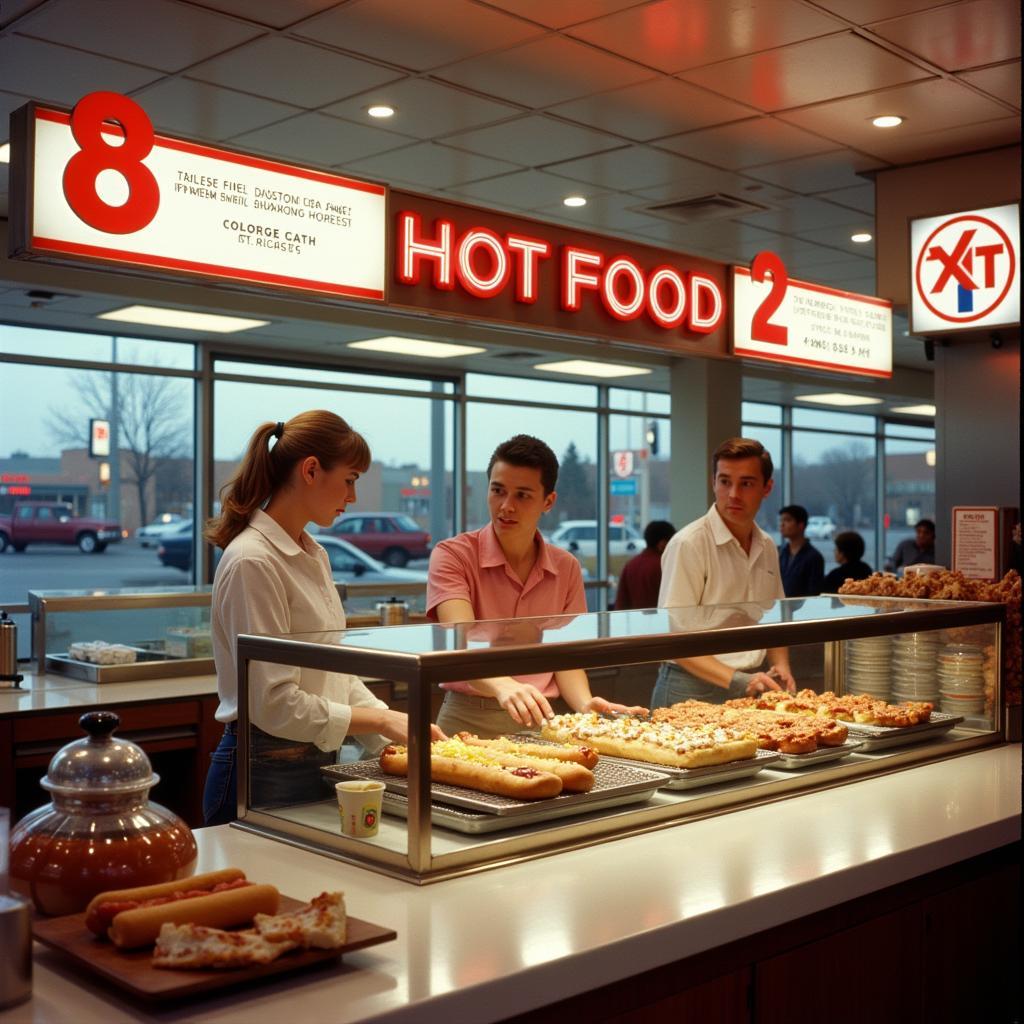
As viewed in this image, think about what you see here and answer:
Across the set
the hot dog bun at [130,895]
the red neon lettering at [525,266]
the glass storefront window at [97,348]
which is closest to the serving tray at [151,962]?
the hot dog bun at [130,895]

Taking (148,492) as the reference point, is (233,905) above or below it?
below

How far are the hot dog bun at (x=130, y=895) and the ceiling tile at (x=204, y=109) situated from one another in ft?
12.6

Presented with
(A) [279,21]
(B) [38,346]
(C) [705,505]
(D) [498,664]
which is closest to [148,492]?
(B) [38,346]

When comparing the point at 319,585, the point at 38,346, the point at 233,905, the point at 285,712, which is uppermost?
the point at 38,346

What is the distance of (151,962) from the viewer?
161 centimetres

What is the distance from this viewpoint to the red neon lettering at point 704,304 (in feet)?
16.0

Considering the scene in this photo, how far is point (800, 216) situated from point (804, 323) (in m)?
1.95

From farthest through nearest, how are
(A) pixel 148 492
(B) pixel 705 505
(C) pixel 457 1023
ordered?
1. (B) pixel 705 505
2. (A) pixel 148 492
3. (C) pixel 457 1023

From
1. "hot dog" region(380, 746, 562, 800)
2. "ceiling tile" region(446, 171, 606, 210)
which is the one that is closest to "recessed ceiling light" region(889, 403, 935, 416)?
"ceiling tile" region(446, 171, 606, 210)

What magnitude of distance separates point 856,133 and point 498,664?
4.19 meters

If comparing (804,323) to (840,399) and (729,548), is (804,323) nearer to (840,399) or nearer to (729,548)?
(729,548)

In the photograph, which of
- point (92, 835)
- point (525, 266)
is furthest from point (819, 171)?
point (92, 835)

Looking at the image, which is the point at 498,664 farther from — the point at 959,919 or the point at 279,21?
the point at 279,21

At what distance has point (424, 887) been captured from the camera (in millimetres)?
2057
